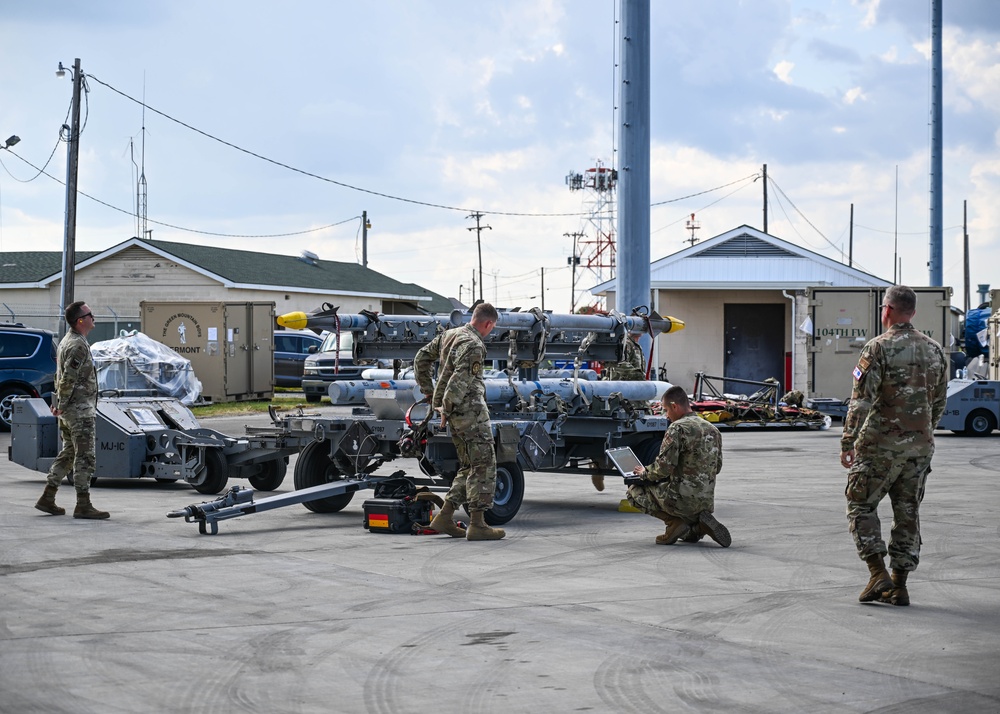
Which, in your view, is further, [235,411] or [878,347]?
[235,411]

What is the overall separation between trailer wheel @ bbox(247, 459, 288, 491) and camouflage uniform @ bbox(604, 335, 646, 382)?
13.4ft

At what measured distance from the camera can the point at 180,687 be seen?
5.77 m

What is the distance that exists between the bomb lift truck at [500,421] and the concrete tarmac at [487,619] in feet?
1.44

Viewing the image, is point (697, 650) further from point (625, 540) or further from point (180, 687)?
point (625, 540)

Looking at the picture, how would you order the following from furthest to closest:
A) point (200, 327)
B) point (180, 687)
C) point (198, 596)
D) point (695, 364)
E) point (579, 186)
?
point (579, 186) → point (695, 364) → point (200, 327) → point (198, 596) → point (180, 687)

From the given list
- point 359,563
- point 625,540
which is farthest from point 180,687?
point 625,540

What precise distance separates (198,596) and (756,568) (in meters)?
3.99

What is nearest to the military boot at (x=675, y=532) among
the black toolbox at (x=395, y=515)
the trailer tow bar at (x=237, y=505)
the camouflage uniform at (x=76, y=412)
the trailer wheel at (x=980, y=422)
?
the black toolbox at (x=395, y=515)

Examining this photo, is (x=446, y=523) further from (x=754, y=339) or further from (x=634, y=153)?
(x=754, y=339)

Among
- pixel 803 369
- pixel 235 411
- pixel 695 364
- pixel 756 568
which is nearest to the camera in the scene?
pixel 756 568

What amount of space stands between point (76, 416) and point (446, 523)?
12.6ft

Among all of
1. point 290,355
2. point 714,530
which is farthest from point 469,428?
point 290,355

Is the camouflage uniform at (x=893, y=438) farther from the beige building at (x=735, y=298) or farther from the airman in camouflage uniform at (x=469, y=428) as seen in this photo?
the beige building at (x=735, y=298)

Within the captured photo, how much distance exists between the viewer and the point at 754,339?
38.7 m
